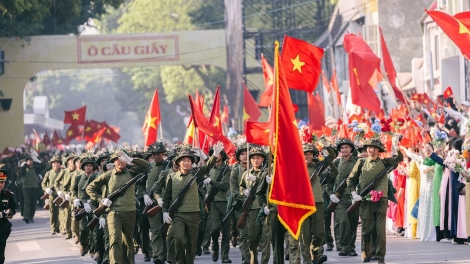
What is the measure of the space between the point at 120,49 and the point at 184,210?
114 feet

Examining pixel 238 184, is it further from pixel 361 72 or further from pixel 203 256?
pixel 361 72

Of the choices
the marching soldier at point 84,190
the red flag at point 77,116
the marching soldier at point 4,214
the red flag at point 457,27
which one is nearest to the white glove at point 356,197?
the red flag at point 457,27

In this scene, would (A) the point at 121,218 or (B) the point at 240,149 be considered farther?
(B) the point at 240,149

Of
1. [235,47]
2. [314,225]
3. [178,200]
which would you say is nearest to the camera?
[178,200]

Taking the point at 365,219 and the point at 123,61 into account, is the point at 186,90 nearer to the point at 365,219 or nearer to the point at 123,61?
the point at 123,61

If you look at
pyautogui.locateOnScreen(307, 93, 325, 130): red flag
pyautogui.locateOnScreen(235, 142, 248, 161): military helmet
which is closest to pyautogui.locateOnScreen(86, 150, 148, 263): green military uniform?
pyautogui.locateOnScreen(235, 142, 248, 161): military helmet

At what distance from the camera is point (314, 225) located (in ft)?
57.3

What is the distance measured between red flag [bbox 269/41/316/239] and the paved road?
11.8 feet

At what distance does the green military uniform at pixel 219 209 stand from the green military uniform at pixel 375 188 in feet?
8.18

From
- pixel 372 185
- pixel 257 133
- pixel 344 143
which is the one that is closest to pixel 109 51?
pixel 344 143

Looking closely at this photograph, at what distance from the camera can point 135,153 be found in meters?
21.0

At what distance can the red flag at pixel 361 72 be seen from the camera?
2680 centimetres

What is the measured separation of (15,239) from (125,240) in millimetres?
10212

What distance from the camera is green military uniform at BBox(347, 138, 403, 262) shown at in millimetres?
17281
